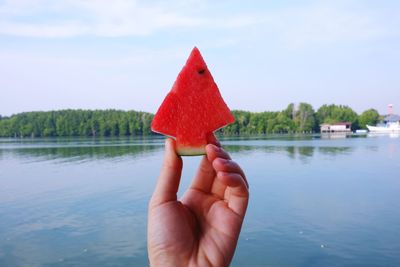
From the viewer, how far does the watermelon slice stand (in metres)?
2.30

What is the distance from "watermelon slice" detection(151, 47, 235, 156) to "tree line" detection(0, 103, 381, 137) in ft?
380

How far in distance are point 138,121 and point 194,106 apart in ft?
392

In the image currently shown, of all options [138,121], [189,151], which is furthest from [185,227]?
[138,121]

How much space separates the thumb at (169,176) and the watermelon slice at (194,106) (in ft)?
0.65

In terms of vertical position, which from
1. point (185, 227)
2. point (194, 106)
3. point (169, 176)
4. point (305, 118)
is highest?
point (305, 118)

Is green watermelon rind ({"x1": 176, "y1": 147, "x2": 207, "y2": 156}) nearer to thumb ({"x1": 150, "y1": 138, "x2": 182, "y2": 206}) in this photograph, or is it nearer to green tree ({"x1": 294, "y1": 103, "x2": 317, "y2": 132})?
thumb ({"x1": 150, "y1": 138, "x2": 182, "y2": 206})

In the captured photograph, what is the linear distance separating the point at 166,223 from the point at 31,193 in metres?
21.9

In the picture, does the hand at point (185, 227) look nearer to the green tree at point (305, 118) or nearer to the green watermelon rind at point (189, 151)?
the green watermelon rind at point (189, 151)

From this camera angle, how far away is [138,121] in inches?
4727

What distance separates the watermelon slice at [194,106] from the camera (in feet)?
7.55

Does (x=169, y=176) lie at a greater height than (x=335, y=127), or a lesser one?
greater

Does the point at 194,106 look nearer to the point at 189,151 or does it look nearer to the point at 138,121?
the point at 189,151

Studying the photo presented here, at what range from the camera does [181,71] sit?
232cm

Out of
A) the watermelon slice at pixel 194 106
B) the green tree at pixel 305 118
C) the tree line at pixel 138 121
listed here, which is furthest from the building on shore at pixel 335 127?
the watermelon slice at pixel 194 106
